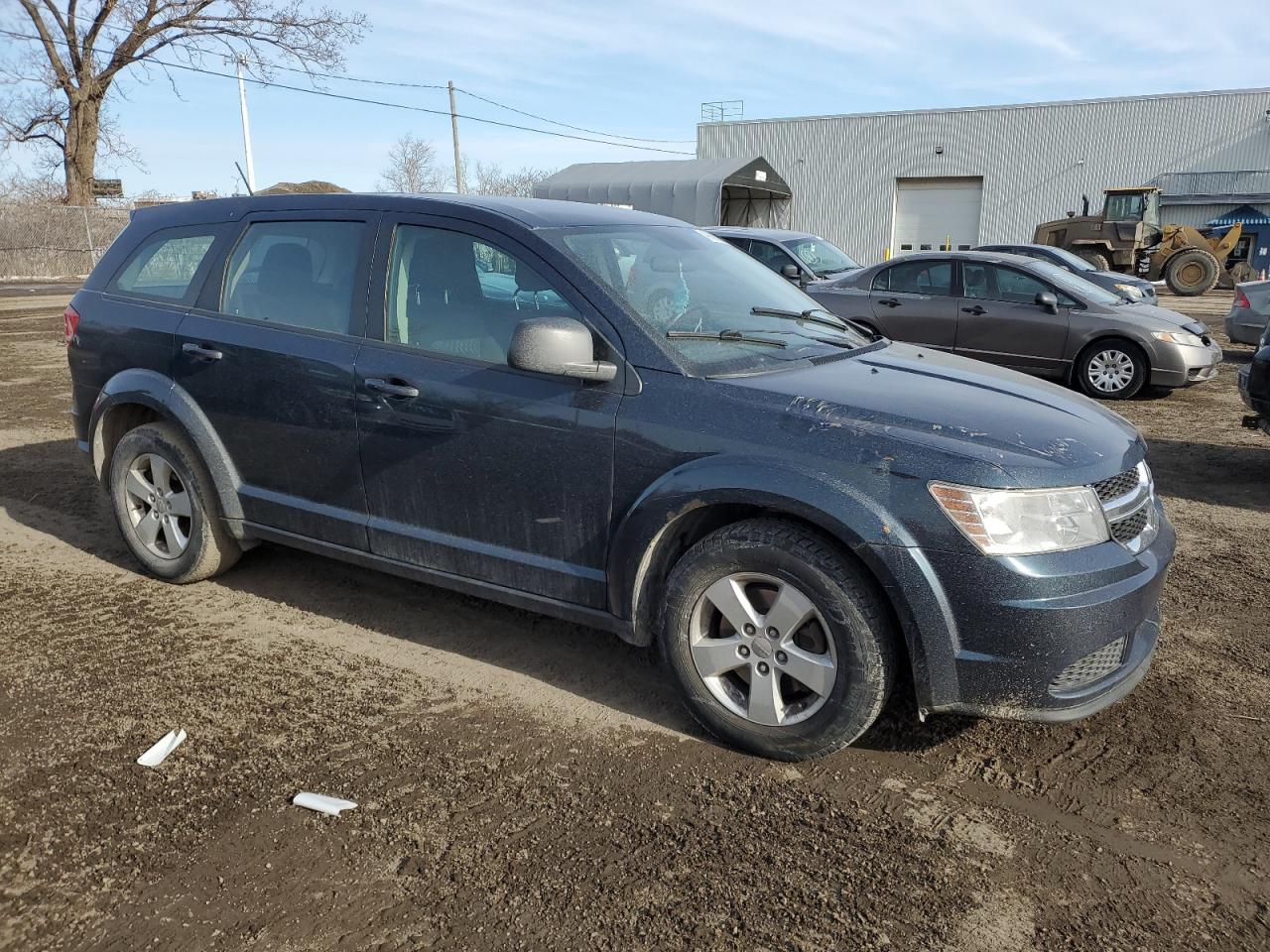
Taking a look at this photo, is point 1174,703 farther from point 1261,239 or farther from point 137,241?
point 1261,239

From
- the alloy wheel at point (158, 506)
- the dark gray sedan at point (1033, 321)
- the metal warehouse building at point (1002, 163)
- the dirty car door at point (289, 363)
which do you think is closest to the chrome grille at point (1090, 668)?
the dirty car door at point (289, 363)

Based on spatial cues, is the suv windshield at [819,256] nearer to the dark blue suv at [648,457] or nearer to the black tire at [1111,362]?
the black tire at [1111,362]

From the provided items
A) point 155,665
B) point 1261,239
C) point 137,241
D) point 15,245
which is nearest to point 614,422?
point 155,665

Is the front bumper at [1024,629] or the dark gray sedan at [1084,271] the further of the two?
the dark gray sedan at [1084,271]

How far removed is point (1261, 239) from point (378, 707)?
1536 inches

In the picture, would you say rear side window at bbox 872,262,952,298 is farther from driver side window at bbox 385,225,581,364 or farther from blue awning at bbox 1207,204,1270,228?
blue awning at bbox 1207,204,1270,228

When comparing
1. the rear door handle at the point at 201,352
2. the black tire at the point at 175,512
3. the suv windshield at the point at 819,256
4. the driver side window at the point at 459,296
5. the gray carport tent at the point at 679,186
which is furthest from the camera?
the gray carport tent at the point at 679,186

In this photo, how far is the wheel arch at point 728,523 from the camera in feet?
9.23

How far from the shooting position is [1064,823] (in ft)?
9.24

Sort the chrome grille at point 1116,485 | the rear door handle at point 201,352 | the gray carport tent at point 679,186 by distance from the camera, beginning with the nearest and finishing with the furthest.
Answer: the chrome grille at point 1116,485 < the rear door handle at point 201,352 < the gray carport tent at point 679,186

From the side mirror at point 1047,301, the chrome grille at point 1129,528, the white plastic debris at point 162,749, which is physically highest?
the side mirror at point 1047,301

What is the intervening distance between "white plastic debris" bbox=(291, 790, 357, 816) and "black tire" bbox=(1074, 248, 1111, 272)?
24.9 metres

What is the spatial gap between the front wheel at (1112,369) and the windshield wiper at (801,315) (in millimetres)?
6846

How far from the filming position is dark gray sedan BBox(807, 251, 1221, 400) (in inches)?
384
